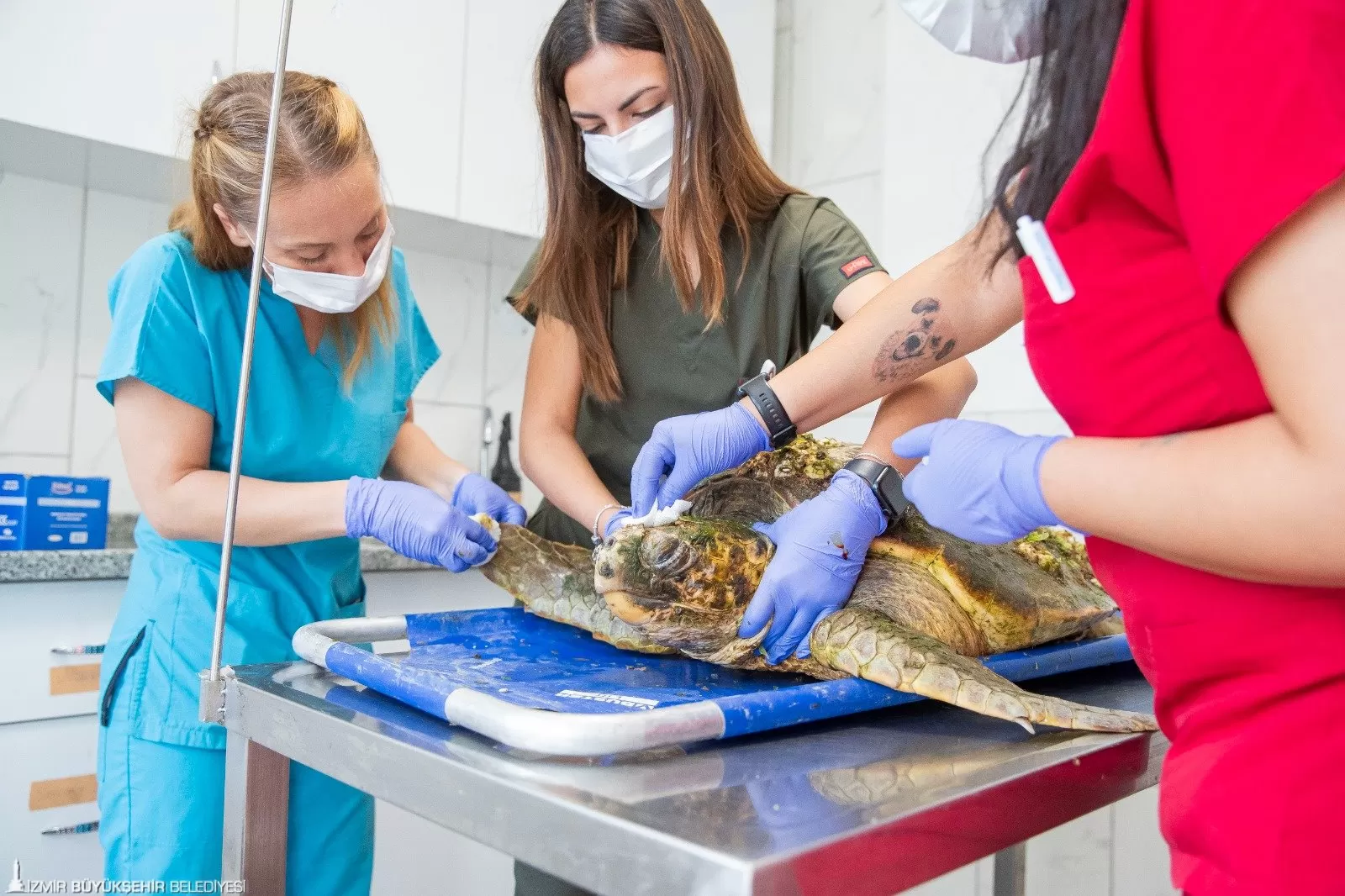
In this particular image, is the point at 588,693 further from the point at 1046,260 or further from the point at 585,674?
the point at 1046,260

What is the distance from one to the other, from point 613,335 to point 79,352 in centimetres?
165

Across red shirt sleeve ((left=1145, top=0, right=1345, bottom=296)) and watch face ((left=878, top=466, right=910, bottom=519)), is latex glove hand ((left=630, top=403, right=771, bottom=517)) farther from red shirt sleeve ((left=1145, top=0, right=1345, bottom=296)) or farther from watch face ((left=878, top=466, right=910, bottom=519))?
red shirt sleeve ((left=1145, top=0, right=1345, bottom=296))

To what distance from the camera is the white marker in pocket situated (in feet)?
1.98

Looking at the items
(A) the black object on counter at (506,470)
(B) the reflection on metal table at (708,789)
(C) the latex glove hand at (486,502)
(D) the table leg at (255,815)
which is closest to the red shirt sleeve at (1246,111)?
(B) the reflection on metal table at (708,789)

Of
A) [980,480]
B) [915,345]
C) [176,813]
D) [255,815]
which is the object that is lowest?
[176,813]

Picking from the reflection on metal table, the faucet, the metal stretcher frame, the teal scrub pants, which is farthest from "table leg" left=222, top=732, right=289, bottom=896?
the faucet

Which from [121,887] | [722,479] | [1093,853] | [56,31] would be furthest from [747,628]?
[56,31]

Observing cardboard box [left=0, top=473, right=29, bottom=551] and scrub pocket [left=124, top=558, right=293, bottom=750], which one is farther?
cardboard box [left=0, top=473, right=29, bottom=551]

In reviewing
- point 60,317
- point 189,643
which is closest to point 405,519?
point 189,643

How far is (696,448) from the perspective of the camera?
47.8 inches

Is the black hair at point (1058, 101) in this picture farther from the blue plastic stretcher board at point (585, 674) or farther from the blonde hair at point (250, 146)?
the blonde hair at point (250, 146)

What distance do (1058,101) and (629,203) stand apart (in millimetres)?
1067

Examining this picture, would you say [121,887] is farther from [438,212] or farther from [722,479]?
[438,212]

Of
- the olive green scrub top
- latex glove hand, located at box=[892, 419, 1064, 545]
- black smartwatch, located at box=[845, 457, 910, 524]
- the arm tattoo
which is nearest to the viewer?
latex glove hand, located at box=[892, 419, 1064, 545]
